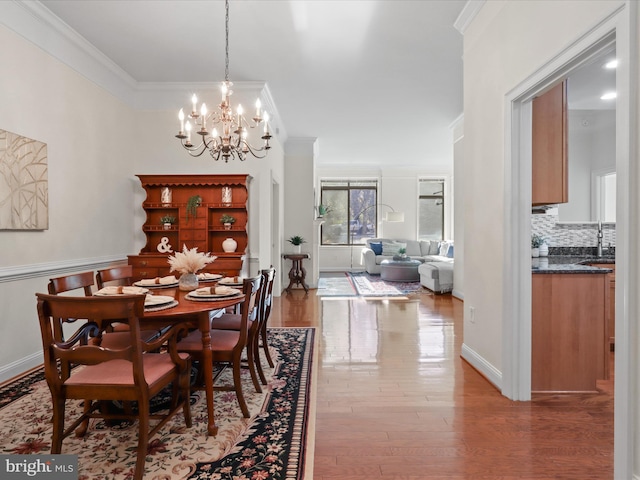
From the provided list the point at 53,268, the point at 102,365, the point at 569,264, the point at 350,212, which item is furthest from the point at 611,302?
the point at 350,212

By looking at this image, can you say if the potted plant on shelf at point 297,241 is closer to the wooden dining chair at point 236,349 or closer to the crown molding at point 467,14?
the crown molding at point 467,14

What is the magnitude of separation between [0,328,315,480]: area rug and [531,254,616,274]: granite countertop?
6.44 ft

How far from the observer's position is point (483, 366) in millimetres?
3041

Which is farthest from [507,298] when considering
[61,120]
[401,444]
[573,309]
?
[61,120]

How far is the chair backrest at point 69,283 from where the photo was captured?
2316 millimetres

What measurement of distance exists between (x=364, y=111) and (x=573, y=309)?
14.4ft

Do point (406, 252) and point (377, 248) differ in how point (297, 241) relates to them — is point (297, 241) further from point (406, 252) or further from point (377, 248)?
point (406, 252)

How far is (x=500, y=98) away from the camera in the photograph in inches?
110

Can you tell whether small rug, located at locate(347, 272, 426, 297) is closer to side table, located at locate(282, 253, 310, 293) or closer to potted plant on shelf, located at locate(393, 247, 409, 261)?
potted plant on shelf, located at locate(393, 247, 409, 261)

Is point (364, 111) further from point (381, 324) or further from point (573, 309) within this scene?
point (573, 309)

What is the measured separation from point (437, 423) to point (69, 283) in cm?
255

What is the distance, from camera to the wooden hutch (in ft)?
15.8

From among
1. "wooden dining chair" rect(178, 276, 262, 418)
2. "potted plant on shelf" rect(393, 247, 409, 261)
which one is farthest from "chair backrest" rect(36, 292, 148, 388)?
"potted plant on shelf" rect(393, 247, 409, 261)

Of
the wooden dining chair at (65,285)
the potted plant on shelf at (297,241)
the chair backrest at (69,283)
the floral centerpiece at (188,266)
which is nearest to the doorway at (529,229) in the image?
the floral centerpiece at (188,266)
